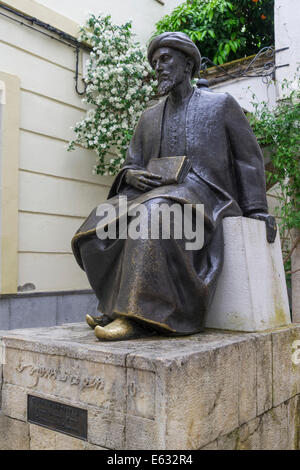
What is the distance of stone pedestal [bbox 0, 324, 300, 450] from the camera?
1890 millimetres

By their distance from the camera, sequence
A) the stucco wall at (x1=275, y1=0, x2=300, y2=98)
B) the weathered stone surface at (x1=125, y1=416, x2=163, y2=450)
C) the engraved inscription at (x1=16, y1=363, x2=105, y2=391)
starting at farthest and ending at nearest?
1. the stucco wall at (x1=275, y1=0, x2=300, y2=98)
2. the engraved inscription at (x1=16, y1=363, x2=105, y2=391)
3. the weathered stone surface at (x1=125, y1=416, x2=163, y2=450)

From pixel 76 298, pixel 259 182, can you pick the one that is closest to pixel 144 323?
pixel 259 182

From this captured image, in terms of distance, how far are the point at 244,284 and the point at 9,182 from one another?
3.66 m

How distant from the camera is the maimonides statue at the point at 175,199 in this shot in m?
2.31

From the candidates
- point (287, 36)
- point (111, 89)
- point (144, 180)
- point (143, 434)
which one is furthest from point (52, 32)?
point (143, 434)

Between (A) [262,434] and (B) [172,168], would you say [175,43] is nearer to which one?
(B) [172,168]

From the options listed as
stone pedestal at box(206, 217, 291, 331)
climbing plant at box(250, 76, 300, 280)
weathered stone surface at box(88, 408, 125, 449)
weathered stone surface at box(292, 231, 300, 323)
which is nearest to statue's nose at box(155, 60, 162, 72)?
stone pedestal at box(206, 217, 291, 331)

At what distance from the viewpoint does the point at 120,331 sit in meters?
2.25

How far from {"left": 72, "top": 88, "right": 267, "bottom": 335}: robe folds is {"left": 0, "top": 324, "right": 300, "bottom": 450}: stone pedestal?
18 cm

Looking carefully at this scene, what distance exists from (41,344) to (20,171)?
3.69 m

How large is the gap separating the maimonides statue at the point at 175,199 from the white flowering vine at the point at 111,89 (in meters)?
3.10

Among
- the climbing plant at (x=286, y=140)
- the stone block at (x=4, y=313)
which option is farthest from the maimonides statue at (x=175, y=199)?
the stone block at (x=4, y=313)

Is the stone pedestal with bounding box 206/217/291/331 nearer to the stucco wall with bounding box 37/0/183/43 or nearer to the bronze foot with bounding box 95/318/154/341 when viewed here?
the bronze foot with bounding box 95/318/154/341

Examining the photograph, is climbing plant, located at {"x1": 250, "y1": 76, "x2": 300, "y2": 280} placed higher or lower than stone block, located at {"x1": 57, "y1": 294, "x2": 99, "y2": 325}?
higher
